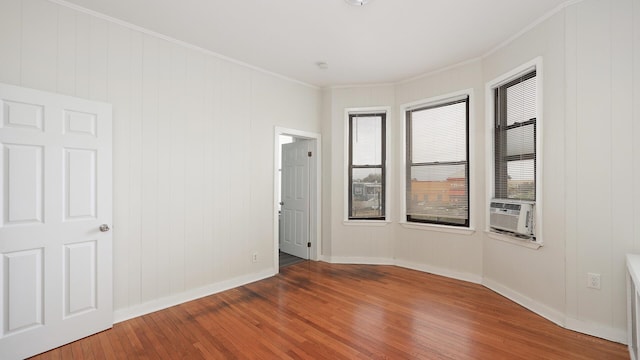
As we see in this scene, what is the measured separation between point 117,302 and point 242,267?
4.53 feet

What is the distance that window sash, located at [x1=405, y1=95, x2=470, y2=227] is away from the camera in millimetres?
3920

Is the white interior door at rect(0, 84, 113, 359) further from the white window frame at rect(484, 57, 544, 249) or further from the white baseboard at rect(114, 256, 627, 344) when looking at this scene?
the white window frame at rect(484, 57, 544, 249)

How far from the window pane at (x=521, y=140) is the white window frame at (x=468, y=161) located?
0.48 meters

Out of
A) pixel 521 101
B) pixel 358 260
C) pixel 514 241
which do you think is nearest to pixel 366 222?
pixel 358 260

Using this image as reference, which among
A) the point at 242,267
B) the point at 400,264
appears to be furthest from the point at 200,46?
the point at 400,264

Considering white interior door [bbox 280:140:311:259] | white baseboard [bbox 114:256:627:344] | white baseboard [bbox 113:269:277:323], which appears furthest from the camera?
white interior door [bbox 280:140:311:259]

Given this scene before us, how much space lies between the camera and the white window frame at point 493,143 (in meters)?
2.86

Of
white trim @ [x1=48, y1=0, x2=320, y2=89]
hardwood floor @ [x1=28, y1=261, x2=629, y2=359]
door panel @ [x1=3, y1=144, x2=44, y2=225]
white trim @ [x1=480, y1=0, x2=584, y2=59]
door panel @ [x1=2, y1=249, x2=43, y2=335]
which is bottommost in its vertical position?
hardwood floor @ [x1=28, y1=261, x2=629, y2=359]

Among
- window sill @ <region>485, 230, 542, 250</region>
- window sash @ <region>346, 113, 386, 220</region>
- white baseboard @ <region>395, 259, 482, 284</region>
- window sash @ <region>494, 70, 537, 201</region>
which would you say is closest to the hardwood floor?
white baseboard @ <region>395, 259, 482, 284</region>

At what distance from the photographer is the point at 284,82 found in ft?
14.3

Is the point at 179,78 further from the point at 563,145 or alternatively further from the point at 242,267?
the point at 563,145

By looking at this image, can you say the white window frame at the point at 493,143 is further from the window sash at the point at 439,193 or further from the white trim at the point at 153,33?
the white trim at the point at 153,33

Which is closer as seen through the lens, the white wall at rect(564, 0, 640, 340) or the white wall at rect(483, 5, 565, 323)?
the white wall at rect(564, 0, 640, 340)

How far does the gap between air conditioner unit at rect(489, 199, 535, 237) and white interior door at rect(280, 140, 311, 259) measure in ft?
8.77
